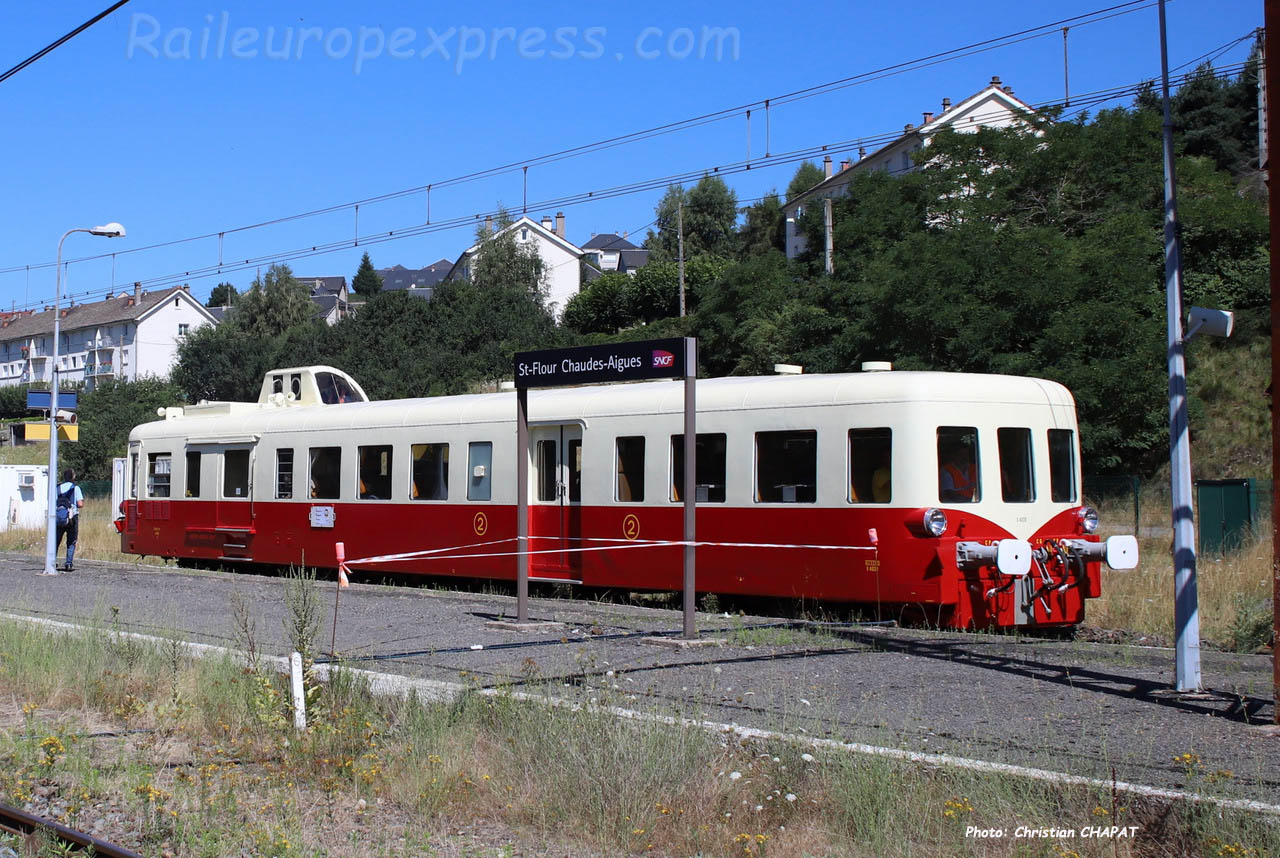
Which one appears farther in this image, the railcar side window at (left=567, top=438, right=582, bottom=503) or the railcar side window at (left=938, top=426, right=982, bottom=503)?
the railcar side window at (left=567, top=438, right=582, bottom=503)

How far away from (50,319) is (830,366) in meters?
97.6

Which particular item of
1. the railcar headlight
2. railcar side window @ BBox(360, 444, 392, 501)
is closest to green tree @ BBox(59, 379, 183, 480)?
railcar side window @ BBox(360, 444, 392, 501)

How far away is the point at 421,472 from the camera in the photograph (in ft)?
60.8

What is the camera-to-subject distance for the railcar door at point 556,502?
53.9ft

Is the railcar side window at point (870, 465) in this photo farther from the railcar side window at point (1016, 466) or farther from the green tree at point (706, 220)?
the green tree at point (706, 220)

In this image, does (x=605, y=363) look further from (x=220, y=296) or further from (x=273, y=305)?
(x=220, y=296)

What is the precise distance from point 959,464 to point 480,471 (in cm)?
686

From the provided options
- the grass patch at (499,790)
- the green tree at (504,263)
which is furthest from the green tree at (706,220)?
the grass patch at (499,790)

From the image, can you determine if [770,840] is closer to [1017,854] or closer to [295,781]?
[1017,854]

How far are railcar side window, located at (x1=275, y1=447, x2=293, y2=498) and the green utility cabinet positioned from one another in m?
14.9

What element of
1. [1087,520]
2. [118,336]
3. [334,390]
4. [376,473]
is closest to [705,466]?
[1087,520]

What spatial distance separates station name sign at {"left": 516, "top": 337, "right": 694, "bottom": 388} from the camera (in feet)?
38.9

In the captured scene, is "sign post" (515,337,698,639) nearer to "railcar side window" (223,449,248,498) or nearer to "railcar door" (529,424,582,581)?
"railcar door" (529,424,582,581)

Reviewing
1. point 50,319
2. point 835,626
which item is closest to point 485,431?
point 835,626
